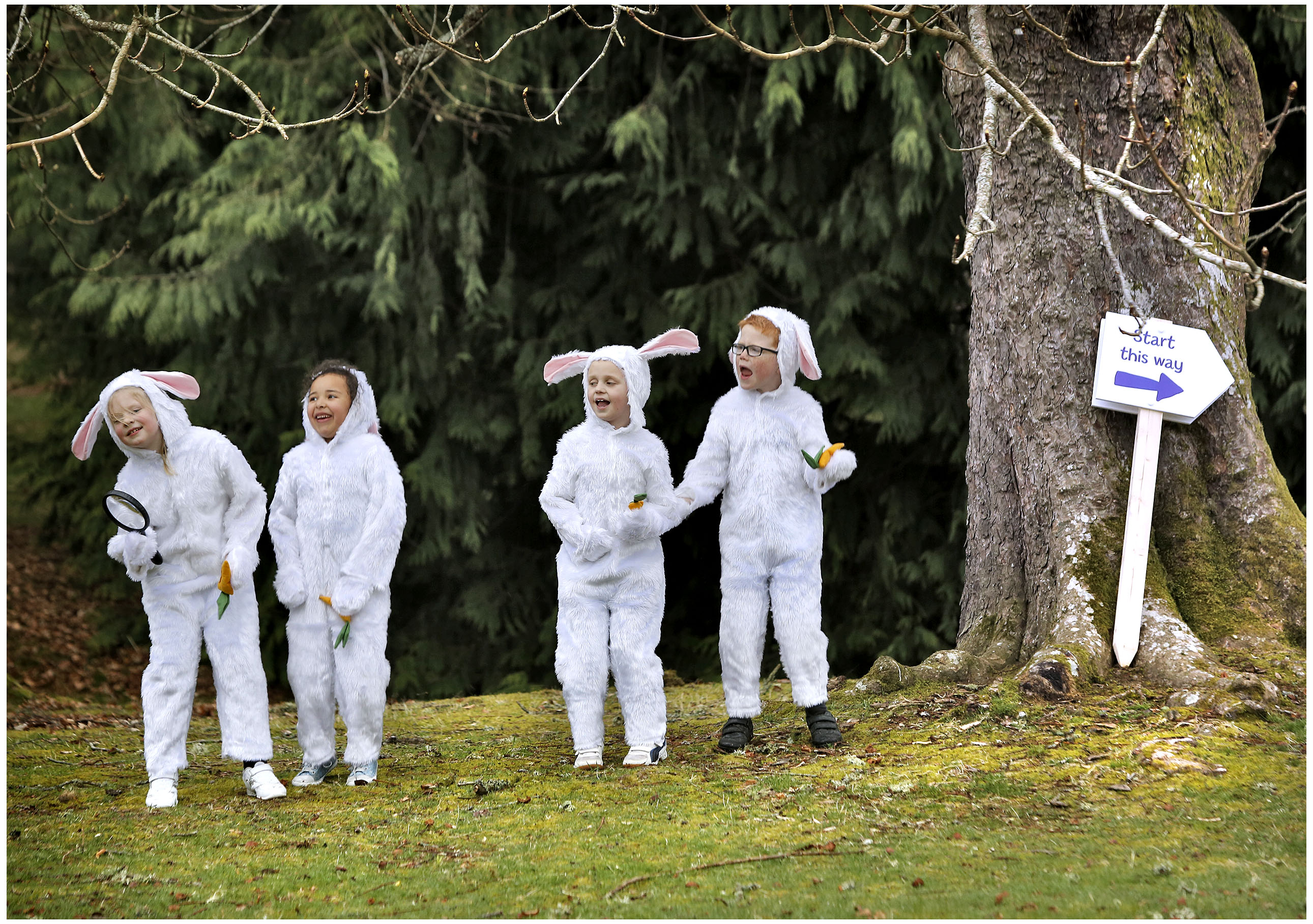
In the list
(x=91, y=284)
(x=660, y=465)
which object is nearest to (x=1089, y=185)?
(x=660, y=465)

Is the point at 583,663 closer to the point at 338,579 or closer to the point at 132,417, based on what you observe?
the point at 338,579

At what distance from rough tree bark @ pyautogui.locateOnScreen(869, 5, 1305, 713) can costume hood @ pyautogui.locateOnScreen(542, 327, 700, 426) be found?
64.8 inches

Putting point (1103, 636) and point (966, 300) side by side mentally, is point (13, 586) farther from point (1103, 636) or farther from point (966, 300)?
point (1103, 636)

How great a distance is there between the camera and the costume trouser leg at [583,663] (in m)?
5.04

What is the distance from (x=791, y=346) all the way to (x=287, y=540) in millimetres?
2235

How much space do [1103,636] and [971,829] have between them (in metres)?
1.72

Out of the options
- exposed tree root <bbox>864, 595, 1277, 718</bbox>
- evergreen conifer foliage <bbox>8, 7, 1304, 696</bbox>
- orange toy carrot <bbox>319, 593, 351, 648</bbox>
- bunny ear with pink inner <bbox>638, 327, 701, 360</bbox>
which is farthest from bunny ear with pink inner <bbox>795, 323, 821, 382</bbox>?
evergreen conifer foliage <bbox>8, 7, 1304, 696</bbox>

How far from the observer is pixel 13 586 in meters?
13.7

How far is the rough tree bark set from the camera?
548 cm

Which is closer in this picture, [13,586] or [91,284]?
[91,284]

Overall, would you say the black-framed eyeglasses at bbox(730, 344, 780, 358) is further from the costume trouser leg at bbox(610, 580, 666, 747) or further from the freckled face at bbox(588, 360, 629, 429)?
the costume trouser leg at bbox(610, 580, 666, 747)

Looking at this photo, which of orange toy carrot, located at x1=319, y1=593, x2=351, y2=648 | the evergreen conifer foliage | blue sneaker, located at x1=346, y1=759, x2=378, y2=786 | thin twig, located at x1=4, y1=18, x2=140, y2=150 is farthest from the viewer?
the evergreen conifer foliage

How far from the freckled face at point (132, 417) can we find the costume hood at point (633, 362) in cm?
159

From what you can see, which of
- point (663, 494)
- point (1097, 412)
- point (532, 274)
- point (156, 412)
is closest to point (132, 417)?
point (156, 412)
